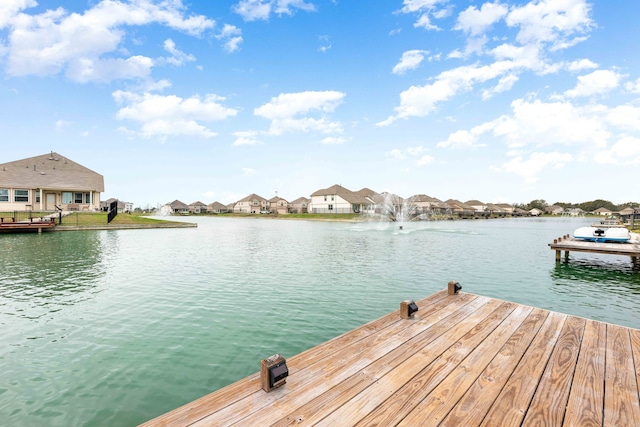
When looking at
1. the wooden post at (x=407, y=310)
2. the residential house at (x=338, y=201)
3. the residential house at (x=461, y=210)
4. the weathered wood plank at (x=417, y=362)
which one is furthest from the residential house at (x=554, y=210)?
the wooden post at (x=407, y=310)

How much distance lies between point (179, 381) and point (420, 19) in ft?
110

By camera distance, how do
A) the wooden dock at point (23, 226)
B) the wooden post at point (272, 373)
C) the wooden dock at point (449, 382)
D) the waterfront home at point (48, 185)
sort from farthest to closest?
the waterfront home at point (48, 185)
the wooden dock at point (23, 226)
the wooden post at point (272, 373)
the wooden dock at point (449, 382)

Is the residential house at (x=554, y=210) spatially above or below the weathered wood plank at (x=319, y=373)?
above

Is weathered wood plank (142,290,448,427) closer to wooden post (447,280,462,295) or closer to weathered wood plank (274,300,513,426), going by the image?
weathered wood plank (274,300,513,426)

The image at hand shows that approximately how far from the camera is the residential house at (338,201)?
84.0 metres

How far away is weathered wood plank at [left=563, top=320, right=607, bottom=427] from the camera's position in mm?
2711

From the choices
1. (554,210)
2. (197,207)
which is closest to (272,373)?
(197,207)

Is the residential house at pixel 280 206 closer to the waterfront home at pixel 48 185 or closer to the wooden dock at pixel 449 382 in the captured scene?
the waterfront home at pixel 48 185

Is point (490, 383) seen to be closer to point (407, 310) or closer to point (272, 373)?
point (407, 310)

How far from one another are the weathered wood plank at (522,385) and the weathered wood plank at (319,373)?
1.43 metres

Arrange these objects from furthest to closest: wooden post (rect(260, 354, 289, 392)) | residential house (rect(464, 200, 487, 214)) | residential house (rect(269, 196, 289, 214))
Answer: residential house (rect(464, 200, 487, 214)) < residential house (rect(269, 196, 289, 214)) < wooden post (rect(260, 354, 289, 392))

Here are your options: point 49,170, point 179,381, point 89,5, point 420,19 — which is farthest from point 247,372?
point 49,170

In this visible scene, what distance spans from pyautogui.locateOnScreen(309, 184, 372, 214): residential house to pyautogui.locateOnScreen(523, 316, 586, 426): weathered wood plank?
3097 inches

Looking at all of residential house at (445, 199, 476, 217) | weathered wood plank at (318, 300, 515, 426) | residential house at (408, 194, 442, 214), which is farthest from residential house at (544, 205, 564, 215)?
weathered wood plank at (318, 300, 515, 426)
